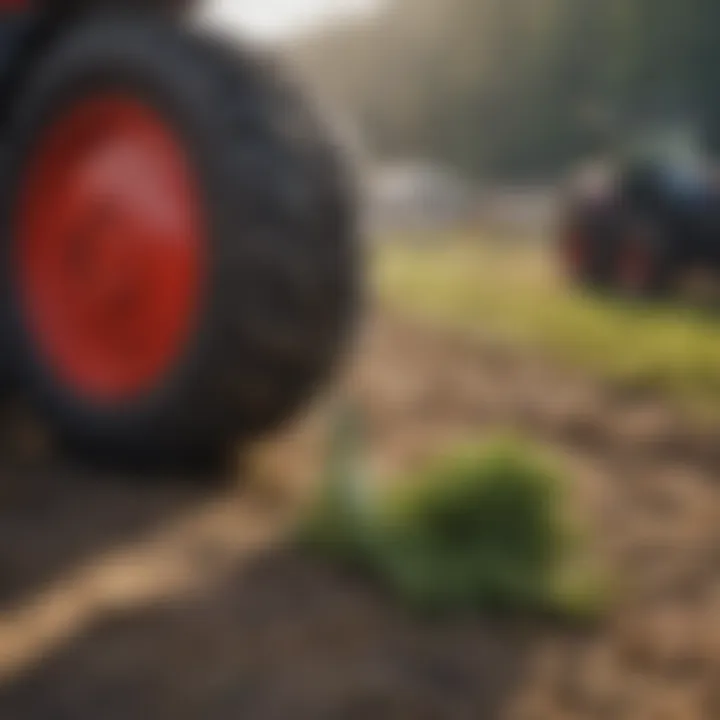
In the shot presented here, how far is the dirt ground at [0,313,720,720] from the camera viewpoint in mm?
756

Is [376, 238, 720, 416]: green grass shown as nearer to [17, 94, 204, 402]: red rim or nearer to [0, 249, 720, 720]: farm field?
[0, 249, 720, 720]: farm field

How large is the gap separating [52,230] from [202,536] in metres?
0.34

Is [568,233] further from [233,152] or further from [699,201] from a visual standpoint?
[233,152]

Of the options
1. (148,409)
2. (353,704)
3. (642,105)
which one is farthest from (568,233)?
(353,704)

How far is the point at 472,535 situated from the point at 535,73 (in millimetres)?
280

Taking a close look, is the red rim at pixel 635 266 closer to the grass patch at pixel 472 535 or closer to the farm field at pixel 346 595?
the farm field at pixel 346 595

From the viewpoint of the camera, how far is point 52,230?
1.22m

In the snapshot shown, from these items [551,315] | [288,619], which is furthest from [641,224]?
[288,619]

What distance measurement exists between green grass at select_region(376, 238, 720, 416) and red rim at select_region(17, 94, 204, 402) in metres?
0.20

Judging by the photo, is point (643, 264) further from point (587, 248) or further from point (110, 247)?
point (110, 247)

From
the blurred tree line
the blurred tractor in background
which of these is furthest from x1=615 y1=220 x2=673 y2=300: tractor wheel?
the blurred tree line

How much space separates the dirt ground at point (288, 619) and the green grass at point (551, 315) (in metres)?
0.09

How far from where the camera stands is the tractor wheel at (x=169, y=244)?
1.09 metres

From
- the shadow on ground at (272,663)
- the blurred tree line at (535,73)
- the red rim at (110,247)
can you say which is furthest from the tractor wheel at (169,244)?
the shadow on ground at (272,663)
